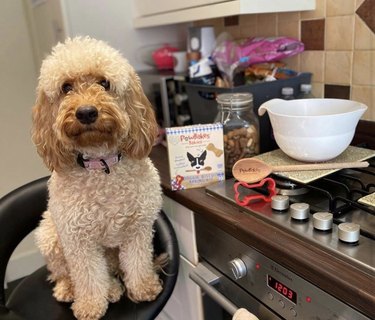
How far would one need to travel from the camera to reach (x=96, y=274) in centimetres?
96

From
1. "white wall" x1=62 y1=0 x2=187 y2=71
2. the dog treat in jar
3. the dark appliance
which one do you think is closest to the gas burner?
the dark appliance

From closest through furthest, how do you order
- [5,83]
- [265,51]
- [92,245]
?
[92,245] → [265,51] → [5,83]

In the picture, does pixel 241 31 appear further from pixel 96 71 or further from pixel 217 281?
pixel 217 281

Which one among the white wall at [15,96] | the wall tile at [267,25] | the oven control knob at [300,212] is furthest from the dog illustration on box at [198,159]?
the white wall at [15,96]

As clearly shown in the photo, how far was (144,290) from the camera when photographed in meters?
1.00

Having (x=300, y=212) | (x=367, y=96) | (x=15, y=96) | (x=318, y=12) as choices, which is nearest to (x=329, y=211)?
(x=300, y=212)

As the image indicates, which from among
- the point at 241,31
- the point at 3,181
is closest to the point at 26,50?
the point at 3,181

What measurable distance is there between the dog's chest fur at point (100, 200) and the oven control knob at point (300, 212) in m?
0.35

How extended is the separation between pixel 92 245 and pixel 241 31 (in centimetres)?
105

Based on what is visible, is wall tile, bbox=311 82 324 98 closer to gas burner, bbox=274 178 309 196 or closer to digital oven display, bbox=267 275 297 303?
gas burner, bbox=274 178 309 196

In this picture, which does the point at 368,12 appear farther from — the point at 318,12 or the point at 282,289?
the point at 282,289

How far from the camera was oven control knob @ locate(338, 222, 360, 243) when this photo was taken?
2.25 ft

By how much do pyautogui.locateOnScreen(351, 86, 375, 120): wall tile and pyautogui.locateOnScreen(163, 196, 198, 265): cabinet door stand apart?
24.5 inches

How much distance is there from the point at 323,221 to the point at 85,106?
1.69ft
